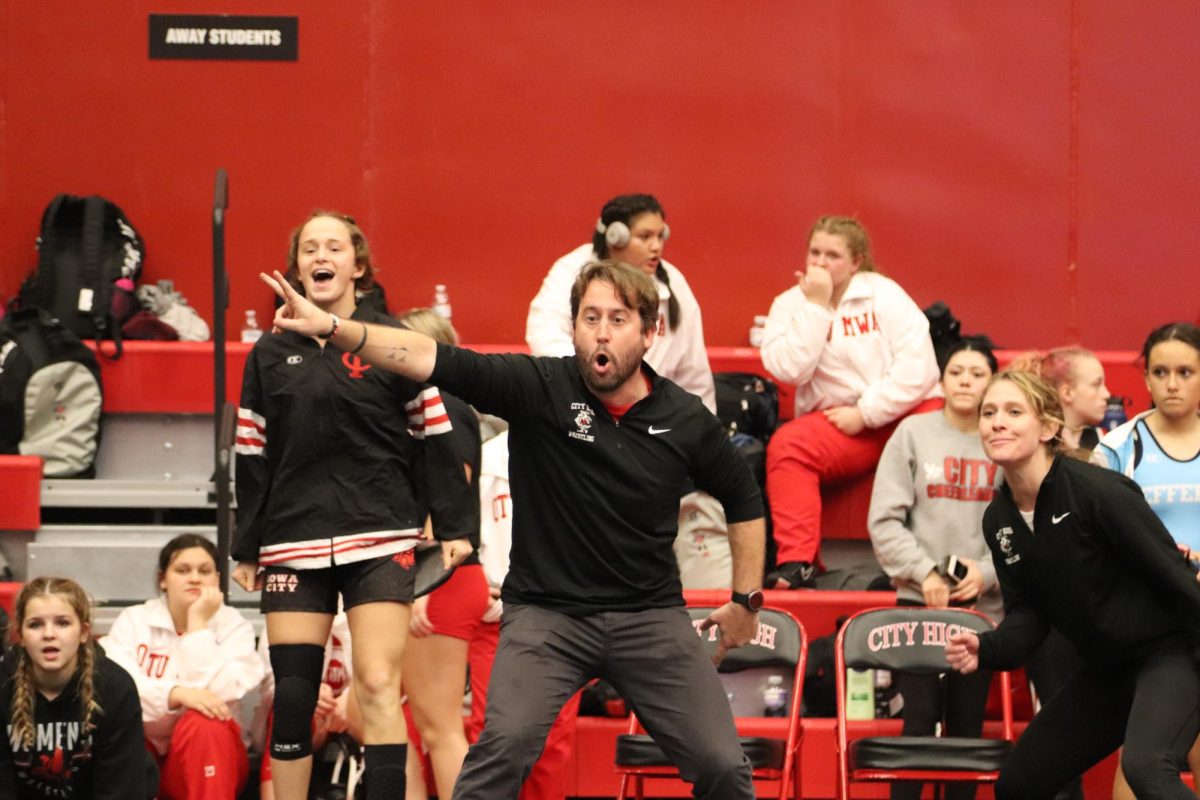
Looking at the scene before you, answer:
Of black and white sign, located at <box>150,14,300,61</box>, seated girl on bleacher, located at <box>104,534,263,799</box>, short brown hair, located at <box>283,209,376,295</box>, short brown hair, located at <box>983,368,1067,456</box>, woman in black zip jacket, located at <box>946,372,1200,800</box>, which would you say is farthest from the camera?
black and white sign, located at <box>150,14,300,61</box>

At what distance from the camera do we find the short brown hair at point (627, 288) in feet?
16.5

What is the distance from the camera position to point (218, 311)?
24.0ft

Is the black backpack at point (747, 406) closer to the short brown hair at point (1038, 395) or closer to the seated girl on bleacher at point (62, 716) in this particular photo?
the short brown hair at point (1038, 395)

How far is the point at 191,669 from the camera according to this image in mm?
6562

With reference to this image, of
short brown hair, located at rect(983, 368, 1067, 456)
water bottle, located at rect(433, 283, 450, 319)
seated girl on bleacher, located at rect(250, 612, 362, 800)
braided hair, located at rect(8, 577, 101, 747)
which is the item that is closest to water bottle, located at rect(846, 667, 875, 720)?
short brown hair, located at rect(983, 368, 1067, 456)

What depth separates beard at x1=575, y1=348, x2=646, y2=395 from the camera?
4.95m

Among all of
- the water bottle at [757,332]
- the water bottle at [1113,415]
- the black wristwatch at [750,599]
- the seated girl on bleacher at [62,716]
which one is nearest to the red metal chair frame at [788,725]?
the black wristwatch at [750,599]

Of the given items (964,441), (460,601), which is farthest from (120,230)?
(964,441)

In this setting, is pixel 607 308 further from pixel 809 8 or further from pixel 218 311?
pixel 809 8

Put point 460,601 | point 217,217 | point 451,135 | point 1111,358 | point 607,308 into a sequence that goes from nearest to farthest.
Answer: point 607,308 < point 460,601 < point 217,217 < point 1111,358 < point 451,135

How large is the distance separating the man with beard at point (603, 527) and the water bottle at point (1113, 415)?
3.61 meters

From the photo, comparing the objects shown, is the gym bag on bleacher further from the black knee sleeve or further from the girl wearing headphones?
the black knee sleeve

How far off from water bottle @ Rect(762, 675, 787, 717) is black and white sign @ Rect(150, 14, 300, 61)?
448 cm

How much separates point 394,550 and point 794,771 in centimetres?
181
